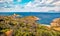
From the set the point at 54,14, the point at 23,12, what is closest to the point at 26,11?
the point at 23,12

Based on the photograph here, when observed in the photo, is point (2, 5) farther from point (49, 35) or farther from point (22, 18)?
point (49, 35)

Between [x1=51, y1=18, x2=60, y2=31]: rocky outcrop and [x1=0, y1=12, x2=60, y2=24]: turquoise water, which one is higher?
[x1=0, y1=12, x2=60, y2=24]: turquoise water

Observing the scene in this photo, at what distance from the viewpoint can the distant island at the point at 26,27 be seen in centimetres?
195

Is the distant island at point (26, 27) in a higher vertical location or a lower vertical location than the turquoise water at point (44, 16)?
lower

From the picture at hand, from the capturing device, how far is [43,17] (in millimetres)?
2039

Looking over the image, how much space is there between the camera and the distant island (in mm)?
1953

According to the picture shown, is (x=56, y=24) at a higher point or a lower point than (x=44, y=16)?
lower

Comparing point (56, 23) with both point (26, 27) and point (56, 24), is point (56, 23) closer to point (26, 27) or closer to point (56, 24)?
point (56, 24)

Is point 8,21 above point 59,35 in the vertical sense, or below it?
above

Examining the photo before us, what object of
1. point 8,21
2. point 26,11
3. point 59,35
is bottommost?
point 59,35

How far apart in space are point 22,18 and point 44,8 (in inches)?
13.0

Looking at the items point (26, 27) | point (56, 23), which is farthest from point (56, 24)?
point (26, 27)

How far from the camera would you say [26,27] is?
2.01 meters

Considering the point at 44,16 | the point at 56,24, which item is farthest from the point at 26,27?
the point at 56,24
